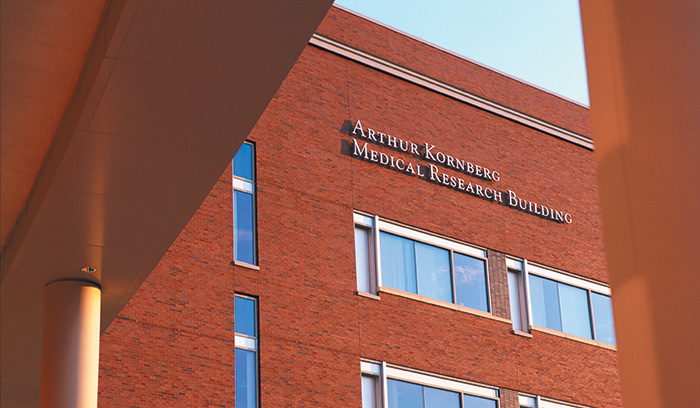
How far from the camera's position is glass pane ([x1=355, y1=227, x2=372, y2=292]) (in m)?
22.1

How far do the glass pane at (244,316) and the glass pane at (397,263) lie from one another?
4.06 m

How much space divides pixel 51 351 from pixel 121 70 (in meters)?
4.38

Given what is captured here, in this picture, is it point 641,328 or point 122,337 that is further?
point 122,337

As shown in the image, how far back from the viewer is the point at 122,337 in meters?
17.7

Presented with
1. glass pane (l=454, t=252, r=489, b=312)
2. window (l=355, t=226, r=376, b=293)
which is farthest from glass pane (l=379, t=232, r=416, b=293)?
glass pane (l=454, t=252, r=489, b=312)

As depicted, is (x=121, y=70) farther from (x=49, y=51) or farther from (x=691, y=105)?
(x=691, y=105)

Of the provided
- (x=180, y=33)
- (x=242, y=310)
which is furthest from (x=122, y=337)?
(x=180, y=33)

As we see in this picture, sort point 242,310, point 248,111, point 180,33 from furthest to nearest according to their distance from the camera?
point 242,310
point 248,111
point 180,33

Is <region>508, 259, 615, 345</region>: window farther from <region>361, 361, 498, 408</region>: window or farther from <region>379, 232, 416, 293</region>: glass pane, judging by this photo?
<region>379, 232, 416, 293</region>: glass pane

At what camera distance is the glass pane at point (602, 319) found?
88.4 ft

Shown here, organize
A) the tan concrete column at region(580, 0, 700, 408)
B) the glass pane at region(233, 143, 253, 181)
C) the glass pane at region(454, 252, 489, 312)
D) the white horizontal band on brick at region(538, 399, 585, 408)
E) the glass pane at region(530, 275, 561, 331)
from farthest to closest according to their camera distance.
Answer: the glass pane at region(530, 275, 561, 331), the white horizontal band on brick at region(538, 399, 585, 408), the glass pane at region(454, 252, 489, 312), the glass pane at region(233, 143, 253, 181), the tan concrete column at region(580, 0, 700, 408)

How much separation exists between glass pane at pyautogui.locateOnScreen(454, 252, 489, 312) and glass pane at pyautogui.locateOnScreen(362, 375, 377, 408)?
390 centimetres

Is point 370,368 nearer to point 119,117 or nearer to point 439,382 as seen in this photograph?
point 439,382

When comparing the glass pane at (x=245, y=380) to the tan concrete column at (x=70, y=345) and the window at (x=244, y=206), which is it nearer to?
the window at (x=244, y=206)
